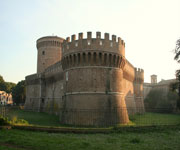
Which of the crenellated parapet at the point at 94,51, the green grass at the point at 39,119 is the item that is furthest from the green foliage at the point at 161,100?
the green grass at the point at 39,119

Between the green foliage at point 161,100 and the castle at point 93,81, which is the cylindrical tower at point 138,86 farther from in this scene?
the castle at point 93,81

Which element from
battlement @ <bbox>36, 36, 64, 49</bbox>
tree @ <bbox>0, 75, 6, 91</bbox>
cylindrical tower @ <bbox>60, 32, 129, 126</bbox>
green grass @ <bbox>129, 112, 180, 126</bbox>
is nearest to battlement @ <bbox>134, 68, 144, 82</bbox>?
green grass @ <bbox>129, 112, 180, 126</bbox>

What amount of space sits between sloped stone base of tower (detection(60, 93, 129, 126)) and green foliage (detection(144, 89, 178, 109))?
31201mm

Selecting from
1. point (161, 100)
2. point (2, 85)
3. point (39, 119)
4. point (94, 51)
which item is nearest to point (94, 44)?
point (94, 51)

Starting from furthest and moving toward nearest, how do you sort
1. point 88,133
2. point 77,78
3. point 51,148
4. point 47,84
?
1. point 47,84
2. point 77,78
3. point 88,133
4. point 51,148

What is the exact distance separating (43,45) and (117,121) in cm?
2770

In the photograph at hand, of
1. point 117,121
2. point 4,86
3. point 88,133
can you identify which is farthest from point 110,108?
point 4,86

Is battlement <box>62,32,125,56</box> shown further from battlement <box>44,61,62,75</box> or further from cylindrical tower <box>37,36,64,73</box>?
cylindrical tower <box>37,36,64,73</box>

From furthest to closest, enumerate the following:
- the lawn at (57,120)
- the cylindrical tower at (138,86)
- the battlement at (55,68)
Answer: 1. the cylindrical tower at (138,86)
2. the battlement at (55,68)
3. the lawn at (57,120)

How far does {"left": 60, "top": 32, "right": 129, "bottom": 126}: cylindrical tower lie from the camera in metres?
19.4

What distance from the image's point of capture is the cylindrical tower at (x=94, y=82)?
19422 mm

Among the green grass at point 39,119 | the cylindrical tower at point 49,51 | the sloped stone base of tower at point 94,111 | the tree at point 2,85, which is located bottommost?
the green grass at point 39,119

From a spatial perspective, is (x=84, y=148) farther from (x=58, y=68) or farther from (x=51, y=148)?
(x=58, y=68)

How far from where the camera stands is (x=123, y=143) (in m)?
8.78
